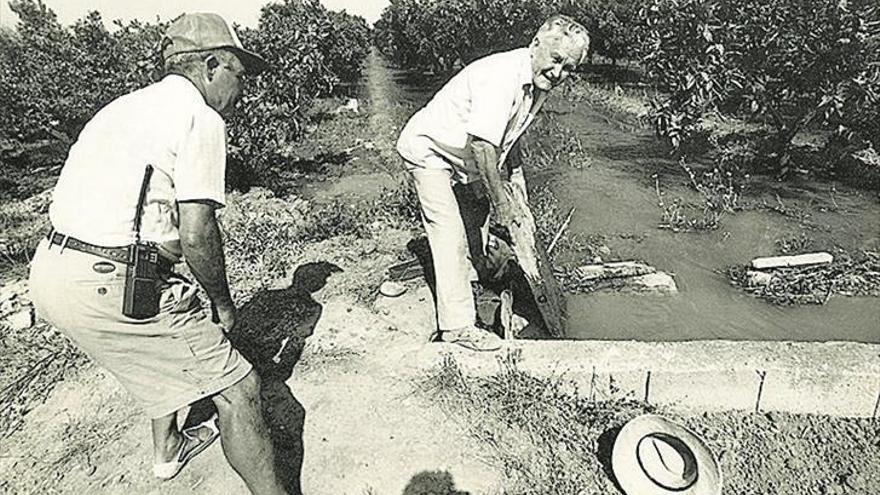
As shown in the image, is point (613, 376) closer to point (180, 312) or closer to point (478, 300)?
point (478, 300)

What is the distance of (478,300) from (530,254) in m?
0.79

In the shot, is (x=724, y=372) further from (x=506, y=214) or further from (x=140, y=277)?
(x=140, y=277)

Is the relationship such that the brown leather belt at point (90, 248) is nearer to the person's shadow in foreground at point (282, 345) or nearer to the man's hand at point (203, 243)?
the man's hand at point (203, 243)

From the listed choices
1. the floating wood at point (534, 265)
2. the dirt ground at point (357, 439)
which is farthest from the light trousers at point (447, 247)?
the floating wood at point (534, 265)

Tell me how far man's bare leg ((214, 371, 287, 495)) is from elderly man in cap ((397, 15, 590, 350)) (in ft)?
4.54

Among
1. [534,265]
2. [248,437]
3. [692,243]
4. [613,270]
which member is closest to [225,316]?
[248,437]

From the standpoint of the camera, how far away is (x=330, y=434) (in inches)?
114

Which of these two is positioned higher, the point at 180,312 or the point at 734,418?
the point at 180,312

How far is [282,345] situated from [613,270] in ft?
8.33

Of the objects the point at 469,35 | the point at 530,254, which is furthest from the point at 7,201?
the point at 469,35

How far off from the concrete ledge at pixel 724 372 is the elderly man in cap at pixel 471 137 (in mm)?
443

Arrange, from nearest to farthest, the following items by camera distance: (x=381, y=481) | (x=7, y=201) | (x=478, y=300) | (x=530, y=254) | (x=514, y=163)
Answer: (x=381, y=481) → (x=530, y=254) → (x=514, y=163) → (x=478, y=300) → (x=7, y=201)

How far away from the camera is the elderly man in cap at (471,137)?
9.83 feet

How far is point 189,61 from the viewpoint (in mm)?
2072
